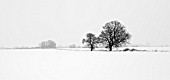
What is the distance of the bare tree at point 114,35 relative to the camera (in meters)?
54.1

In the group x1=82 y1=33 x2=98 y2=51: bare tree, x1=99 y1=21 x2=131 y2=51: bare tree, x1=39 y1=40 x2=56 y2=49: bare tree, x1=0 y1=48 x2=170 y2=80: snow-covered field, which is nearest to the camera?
x1=0 y1=48 x2=170 y2=80: snow-covered field

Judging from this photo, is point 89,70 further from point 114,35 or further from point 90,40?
point 90,40

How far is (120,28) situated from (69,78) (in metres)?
42.7

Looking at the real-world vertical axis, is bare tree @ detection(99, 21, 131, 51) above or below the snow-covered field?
above

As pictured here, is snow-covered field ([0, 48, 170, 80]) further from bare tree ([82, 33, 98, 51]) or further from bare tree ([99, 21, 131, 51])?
bare tree ([82, 33, 98, 51])

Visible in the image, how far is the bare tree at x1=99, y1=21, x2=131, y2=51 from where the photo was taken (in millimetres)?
54094

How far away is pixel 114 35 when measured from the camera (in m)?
54.4

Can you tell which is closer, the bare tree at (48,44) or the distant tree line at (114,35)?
the distant tree line at (114,35)

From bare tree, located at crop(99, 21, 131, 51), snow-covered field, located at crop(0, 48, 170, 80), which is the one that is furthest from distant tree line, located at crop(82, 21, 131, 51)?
snow-covered field, located at crop(0, 48, 170, 80)

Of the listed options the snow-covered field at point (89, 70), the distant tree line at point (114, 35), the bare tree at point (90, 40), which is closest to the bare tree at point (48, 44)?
the bare tree at point (90, 40)

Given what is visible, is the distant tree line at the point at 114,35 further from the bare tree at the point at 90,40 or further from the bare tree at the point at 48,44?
the bare tree at the point at 48,44

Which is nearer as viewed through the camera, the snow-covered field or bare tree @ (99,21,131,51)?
the snow-covered field

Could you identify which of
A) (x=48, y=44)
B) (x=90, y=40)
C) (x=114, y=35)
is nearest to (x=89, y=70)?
(x=114, y=35)

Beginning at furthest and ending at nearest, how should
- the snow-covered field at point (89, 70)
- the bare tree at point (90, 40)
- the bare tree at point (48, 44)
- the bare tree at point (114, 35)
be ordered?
the bare tree at point (48, 44) → the bare tree at point (90, 40) → the bare tree at point (114, 35) → the snow-covered field at point (89, 70)
